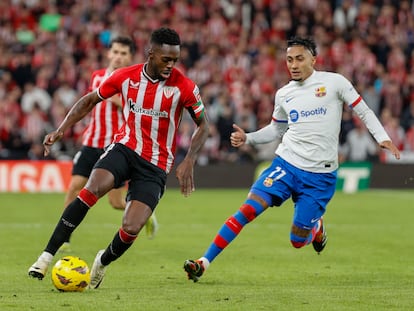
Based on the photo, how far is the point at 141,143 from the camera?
862 centimetres

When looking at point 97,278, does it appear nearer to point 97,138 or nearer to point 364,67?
point 97,138

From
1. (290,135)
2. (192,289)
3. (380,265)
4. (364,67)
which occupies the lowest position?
(364,67)

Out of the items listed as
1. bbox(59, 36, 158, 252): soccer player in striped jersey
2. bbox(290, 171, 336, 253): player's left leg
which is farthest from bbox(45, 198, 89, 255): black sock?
bbox(59, 36, 158, 252): soccer player in striped jersey

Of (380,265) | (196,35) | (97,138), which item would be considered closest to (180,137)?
(196,35)

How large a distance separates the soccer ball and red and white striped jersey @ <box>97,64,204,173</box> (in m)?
1.14

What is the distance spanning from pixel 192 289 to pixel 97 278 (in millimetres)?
821

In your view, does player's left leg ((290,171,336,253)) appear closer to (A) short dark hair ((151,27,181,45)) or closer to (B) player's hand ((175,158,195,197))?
(B) player's hand ((175,158,195,197))

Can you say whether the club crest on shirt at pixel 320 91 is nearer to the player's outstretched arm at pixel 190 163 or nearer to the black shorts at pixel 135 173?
the player's outstretched arm at pixel 190 163

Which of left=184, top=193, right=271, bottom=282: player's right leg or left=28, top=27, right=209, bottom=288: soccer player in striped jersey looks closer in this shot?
left=28, top=27, right=209, bottom=288: soccer player in striped jersey

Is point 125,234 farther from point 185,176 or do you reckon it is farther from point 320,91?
point 320,91

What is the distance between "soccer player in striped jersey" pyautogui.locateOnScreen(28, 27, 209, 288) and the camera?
27.4 feet

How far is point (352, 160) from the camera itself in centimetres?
2292

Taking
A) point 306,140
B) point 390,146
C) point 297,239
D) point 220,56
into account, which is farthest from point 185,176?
point 220,56

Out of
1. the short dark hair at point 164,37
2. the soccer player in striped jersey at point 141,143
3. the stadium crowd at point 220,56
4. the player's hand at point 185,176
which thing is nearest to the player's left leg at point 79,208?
the soccer player in striped jersey at point 141,143
